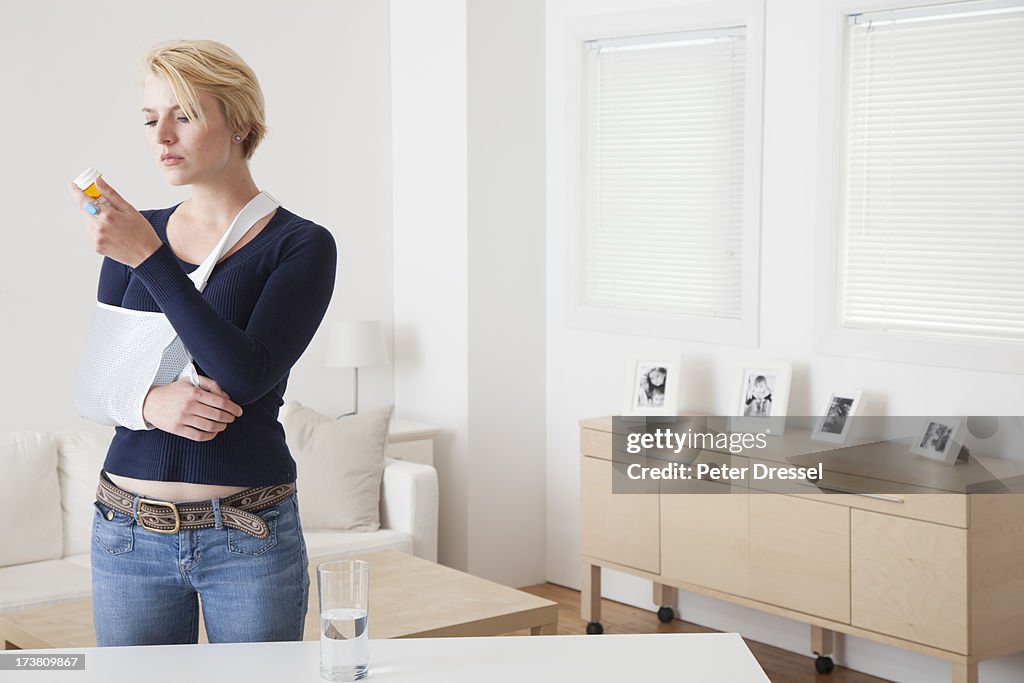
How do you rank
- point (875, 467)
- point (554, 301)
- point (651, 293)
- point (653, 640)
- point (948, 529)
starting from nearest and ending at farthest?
point (653, 640) → point (948, 529) → point (875, 467) → point (651, 293) → point (554, 301)

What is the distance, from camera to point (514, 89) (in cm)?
471

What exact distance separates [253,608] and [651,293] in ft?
9.94

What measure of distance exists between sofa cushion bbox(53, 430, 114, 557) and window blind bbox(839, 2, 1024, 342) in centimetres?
252

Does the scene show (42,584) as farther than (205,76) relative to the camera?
Yes

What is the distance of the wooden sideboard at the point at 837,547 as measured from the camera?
126 inches

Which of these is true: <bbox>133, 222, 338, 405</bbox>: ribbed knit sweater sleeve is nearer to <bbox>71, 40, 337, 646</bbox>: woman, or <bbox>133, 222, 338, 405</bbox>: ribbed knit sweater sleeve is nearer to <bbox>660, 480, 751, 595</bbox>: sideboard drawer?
<bbox>71, 40, 337, 646</bbox>: woman

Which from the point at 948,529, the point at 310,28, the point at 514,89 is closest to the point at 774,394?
the point at 948,529

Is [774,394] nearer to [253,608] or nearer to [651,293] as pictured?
[651,293]

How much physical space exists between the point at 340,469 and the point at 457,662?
8.73 ft

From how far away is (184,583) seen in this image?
1.70 m

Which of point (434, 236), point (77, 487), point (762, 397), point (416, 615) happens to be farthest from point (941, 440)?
point (77, 487)

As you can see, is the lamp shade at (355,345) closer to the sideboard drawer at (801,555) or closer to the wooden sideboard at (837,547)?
the wooden sideboard at (837,547)

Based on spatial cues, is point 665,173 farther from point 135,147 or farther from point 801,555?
point 135,147

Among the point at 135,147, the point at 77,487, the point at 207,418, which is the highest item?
the point at 135,147
